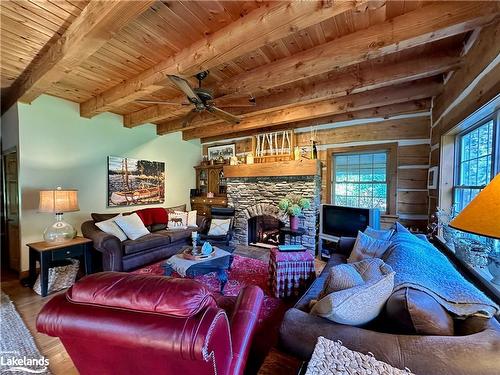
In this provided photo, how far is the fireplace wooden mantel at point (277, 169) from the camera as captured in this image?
13.8 feet

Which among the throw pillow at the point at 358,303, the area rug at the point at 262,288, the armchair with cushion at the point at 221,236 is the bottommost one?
the area rug at the point at 262,288

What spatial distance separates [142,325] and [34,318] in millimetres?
2411

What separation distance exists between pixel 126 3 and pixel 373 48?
1.95 metres

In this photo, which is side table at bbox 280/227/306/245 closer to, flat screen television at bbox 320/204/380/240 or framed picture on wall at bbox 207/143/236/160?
flat screen television at bbox 320/204/380/240

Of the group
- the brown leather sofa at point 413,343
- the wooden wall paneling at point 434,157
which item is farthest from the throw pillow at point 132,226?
the wooden wall paneling at point 434,157

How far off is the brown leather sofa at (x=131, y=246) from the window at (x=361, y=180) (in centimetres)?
313

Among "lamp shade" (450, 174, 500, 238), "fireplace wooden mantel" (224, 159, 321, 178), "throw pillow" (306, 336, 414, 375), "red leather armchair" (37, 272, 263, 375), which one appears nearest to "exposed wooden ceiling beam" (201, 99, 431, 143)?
"fireplace wooden mantel" (224, 159, 321, 178)

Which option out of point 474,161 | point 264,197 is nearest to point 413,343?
point 474,161

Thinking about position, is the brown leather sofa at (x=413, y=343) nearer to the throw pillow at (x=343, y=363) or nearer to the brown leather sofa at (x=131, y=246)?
the throw pillow at (x=343, y=363)

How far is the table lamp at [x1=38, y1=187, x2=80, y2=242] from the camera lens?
115 inches

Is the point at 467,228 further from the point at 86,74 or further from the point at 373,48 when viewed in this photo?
the point at 86,74

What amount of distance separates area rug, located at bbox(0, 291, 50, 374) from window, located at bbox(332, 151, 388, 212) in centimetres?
446

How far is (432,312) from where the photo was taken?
982 mm

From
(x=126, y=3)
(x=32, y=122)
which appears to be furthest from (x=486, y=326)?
(x=32, y=122)
